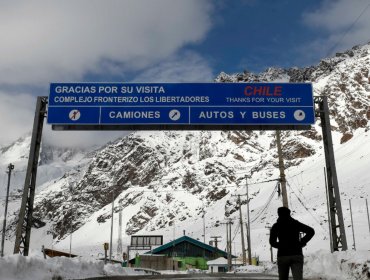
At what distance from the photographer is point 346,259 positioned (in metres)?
13.0

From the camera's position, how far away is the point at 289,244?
24.1 ft

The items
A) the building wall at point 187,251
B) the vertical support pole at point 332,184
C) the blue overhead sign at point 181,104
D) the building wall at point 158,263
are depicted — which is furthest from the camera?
the building wall at point 187,251

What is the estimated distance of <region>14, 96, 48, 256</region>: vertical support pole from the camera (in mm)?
19156

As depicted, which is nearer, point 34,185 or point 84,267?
point 84,267

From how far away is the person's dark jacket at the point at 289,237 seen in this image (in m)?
7.34

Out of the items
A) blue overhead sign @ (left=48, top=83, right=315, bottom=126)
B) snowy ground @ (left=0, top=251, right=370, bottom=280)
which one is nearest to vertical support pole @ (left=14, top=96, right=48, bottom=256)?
blue overhead sign @ (left=48, top=83, right=315, bottom=126)

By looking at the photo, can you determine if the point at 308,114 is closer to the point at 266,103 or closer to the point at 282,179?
the point at 266,103

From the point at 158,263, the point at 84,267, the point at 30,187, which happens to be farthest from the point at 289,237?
the point at 158,263

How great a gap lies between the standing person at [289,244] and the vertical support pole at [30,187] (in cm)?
1388

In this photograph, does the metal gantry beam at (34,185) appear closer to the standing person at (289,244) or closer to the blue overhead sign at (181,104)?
the blue overhead sign at (181,104)

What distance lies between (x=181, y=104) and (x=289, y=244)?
13967 mm

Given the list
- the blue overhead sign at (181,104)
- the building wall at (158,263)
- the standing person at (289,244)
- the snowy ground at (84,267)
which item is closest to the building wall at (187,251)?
the building wall at (158,263)

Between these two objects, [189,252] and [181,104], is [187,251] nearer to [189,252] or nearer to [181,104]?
[189,252]

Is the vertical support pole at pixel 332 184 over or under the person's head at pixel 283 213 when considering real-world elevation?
over
